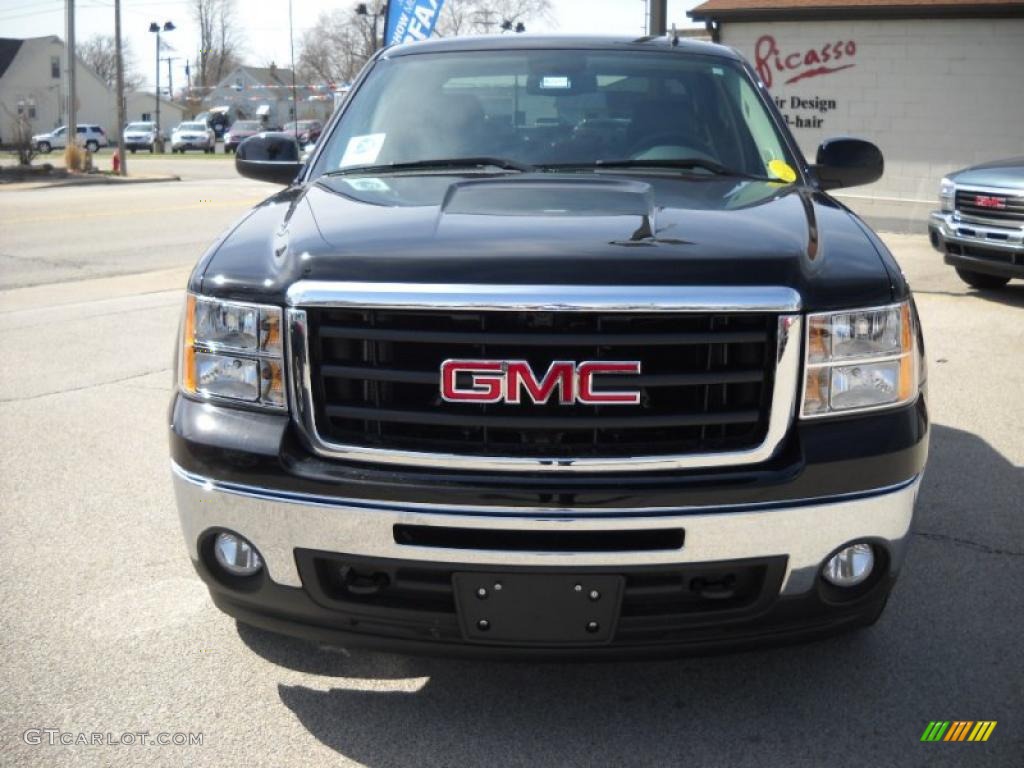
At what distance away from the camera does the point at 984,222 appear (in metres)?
9.98

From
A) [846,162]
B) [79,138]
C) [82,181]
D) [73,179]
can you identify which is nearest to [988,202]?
[846,162]

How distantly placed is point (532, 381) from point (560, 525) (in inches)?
13.1

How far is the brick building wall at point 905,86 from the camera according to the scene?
58.5 feet

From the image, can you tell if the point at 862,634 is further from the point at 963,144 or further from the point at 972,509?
the point at 963,144

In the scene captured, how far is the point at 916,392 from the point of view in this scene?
296cm

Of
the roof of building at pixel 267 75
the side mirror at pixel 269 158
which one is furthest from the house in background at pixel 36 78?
the side mirror at pixel 269 158

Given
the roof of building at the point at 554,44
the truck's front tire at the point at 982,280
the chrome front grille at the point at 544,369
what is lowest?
the truck's front tire at the point at 982,280

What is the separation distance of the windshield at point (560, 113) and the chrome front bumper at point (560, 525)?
163 centimetres

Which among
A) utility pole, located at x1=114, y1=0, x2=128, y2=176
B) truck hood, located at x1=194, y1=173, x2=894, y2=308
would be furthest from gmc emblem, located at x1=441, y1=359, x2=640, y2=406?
utility pole, located at x1=114, y1=0, x2=128, y2=176

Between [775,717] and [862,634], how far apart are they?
0.62 m

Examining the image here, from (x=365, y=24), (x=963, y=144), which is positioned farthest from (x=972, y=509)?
(x=365, y=24)

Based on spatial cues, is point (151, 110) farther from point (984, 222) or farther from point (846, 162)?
point (846, 162)

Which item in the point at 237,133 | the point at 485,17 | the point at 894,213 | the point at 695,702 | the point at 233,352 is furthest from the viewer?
the point at 485,17
